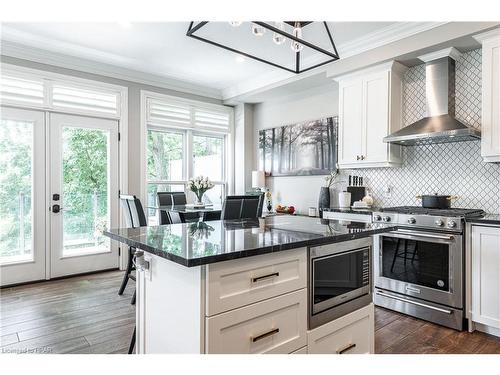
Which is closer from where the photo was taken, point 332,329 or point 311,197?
point 332,329

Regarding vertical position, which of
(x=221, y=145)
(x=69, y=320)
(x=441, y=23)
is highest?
(x=441, y=23)

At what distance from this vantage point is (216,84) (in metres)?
5.35

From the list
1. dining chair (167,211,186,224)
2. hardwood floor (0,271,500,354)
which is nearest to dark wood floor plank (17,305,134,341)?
hardwood floor (0,271,500,354)

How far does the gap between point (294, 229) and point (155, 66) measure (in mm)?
3599

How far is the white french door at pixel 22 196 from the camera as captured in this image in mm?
3789

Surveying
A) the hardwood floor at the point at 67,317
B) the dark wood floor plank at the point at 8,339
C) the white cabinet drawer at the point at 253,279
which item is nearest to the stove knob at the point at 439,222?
the white cabinet drawer at the point at 253,279

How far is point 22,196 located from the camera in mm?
3904

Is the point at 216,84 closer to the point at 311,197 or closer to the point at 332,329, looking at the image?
the point at 311,197

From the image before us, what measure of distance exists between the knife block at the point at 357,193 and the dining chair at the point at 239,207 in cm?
132

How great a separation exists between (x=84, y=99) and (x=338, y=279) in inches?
158

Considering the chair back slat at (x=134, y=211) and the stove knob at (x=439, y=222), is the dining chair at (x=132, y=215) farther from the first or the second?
the stove knob at (x=439, y=222)

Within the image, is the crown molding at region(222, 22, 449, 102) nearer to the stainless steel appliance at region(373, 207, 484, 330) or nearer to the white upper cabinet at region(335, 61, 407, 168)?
the white upper cabinet at region(335, 61, 407, 168)
